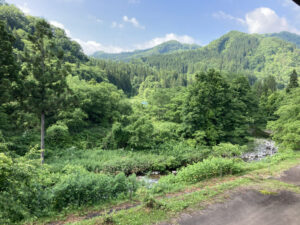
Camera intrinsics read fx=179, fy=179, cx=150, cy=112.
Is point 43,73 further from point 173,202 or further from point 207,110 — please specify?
point 207,110

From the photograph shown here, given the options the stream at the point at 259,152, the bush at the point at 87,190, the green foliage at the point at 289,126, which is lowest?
the stream at the point at 259,152

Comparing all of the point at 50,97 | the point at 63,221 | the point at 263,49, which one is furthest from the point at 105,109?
the point at 263,49

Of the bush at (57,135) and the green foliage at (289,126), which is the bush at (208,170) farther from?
the bush at (57,135)

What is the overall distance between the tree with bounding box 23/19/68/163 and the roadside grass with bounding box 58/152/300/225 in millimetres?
10745

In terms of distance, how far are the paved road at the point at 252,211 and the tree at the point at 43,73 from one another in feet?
41.9

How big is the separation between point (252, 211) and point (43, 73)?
15.8 m

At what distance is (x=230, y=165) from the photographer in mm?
10758

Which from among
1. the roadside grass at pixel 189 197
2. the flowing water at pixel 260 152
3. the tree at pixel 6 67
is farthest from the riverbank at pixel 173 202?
the tree at pixel 6 67

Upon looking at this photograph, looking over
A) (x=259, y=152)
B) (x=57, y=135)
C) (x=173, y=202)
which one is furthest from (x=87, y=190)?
(x=259, y=152)

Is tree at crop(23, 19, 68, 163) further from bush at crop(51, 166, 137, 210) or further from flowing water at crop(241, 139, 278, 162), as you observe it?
flowing water at crop(241, 139, 278, 162)

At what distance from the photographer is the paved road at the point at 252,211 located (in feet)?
19.9

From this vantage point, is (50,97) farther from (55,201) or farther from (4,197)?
(4,197)

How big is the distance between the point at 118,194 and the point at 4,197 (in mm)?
5203

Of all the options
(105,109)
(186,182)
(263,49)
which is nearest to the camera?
(186,182)
